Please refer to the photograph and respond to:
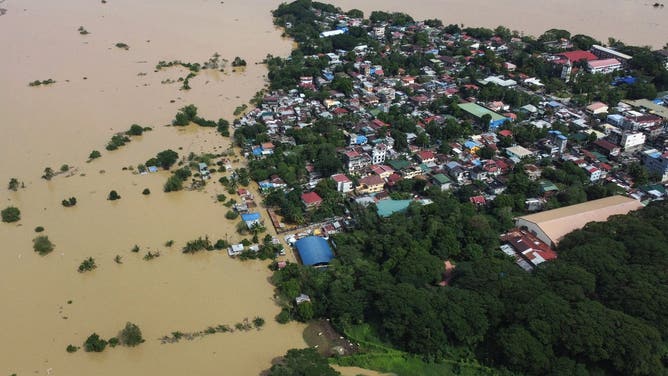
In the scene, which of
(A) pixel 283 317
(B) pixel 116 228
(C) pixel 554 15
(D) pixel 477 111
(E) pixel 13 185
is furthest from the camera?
(C) pixel 554 15

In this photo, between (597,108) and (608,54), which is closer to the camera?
(597,108)

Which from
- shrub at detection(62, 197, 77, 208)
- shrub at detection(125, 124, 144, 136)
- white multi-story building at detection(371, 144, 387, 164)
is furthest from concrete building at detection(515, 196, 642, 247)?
shrub at detection(125, 124, 144, 136)

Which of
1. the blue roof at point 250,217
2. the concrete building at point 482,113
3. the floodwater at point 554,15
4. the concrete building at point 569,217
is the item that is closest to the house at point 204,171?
the blue roof at point 250,217

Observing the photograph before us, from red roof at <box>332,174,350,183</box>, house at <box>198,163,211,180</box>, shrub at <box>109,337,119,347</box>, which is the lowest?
shrub at <box>109,337,119,347</box>

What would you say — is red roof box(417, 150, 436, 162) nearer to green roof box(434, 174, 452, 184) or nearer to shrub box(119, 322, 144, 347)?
green roof box(434, 174, 452, 184)

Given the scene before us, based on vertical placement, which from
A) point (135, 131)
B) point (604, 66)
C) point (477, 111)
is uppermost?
point (604, 66)

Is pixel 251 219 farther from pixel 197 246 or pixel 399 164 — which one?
pixel 399 164

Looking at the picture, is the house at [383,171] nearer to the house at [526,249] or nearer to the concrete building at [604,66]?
the house at [526,249]

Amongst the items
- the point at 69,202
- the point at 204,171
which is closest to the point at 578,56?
the point at 204,171
